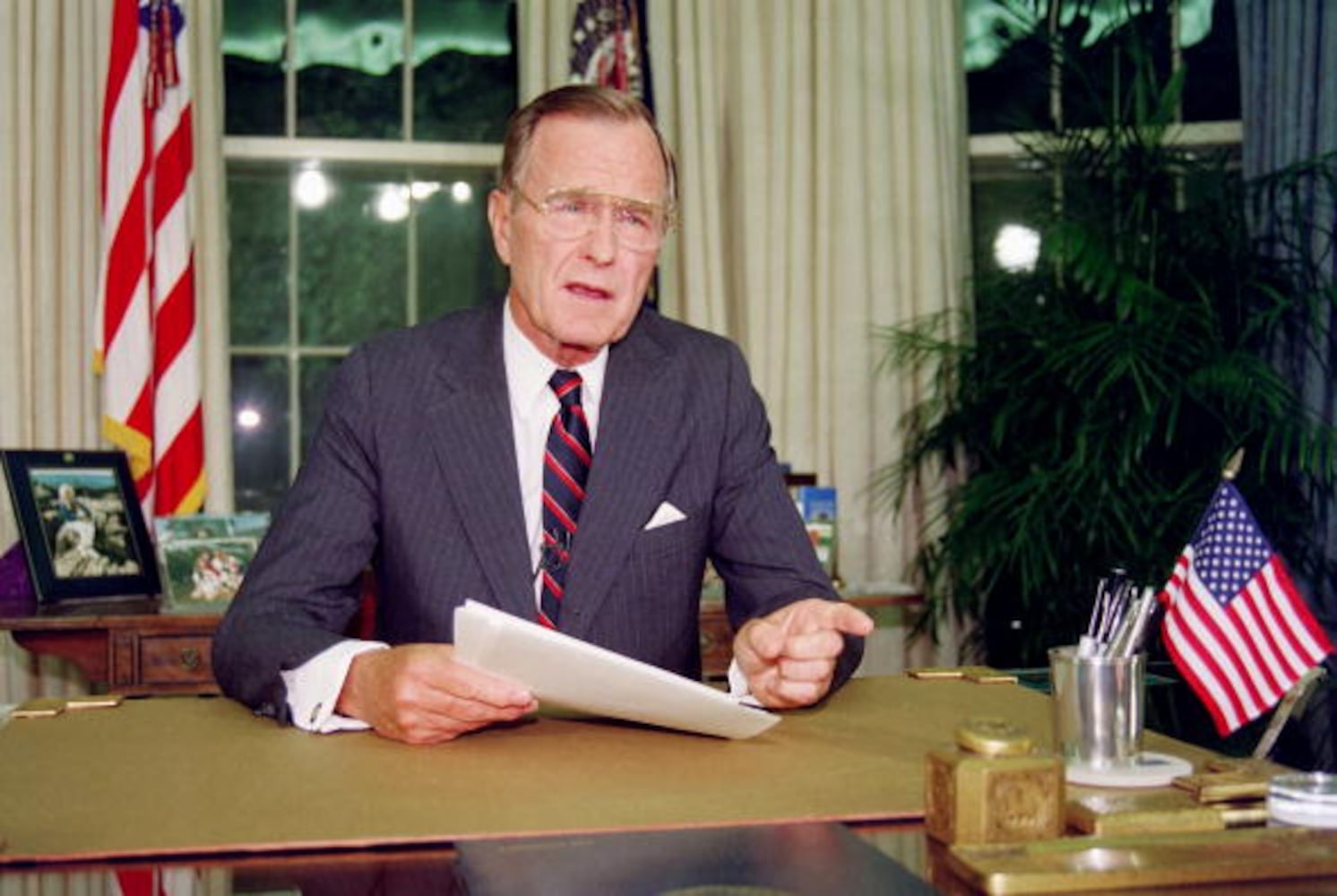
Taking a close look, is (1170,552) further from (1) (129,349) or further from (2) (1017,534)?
(1) (129,349)

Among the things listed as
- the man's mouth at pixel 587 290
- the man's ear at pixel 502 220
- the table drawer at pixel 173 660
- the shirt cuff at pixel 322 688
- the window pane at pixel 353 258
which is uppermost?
the window pane at pixel 353 258

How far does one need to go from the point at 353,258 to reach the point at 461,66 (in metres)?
0.66

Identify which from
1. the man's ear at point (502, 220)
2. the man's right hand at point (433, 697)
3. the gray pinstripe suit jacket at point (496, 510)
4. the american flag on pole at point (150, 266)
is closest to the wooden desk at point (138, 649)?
the american flag on pole at point (150, 266)

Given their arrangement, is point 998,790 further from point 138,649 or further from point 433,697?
point 138,649

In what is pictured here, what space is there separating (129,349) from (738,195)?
171 cm

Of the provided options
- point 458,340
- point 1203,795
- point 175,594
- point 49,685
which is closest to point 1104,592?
point 1203,795

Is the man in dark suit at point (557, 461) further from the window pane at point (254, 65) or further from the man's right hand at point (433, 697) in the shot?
the window pane at point (254, 65)

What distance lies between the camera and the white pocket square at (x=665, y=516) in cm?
207

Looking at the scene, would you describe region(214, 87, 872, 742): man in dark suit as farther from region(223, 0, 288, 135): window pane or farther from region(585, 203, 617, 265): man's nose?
region(223, 0, 288, 135): window pane

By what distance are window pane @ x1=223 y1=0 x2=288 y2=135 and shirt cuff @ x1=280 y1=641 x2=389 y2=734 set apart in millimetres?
2867

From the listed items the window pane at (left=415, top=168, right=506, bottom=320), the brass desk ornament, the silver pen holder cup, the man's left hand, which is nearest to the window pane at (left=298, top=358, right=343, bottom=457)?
the window pane at (left=415, top=168, right=506, bottom=320)

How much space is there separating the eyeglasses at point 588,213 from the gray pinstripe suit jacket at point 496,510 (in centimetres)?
19

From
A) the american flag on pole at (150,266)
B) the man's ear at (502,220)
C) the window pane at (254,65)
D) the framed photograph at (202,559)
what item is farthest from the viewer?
the window pane at (254,65)

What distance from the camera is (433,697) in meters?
1.48
